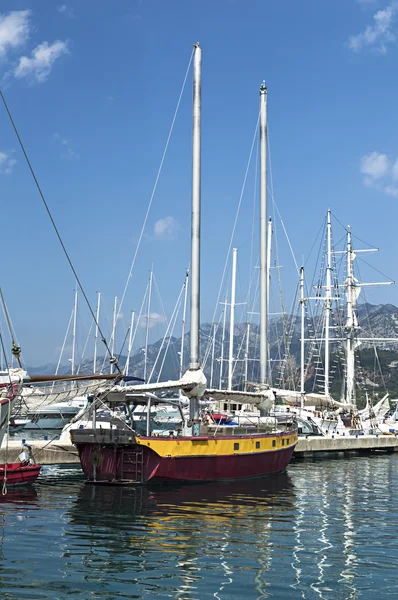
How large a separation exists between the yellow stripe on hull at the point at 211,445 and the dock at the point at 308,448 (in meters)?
7.90

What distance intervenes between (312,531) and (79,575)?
8.02 metres

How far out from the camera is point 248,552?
16.7m

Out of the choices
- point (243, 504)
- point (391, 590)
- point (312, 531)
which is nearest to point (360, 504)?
point (243, 504)

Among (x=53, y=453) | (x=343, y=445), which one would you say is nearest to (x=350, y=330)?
(x=343, y=445)

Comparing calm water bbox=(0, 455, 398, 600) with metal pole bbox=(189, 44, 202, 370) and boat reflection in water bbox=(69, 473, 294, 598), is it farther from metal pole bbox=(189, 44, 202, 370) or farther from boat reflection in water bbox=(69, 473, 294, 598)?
metal pole bbox=(189, 44, 202, 370)

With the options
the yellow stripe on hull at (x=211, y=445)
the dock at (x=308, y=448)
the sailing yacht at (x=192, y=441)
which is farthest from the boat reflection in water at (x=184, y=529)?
the dock at (x=308, y=448)

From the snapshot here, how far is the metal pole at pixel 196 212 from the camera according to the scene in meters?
32.3

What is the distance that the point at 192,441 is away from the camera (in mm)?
28312

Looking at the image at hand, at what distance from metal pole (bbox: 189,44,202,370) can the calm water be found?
23.4 feet

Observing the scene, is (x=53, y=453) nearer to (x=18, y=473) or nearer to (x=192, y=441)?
(x=18, y=473)

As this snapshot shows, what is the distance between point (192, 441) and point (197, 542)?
10.6 meters

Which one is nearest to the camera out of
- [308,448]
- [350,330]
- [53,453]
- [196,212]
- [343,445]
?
[196,212]

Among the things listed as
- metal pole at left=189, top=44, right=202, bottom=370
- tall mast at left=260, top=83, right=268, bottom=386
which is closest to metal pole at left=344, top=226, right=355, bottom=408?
tall mast at left=260, top=83, right=268, bottom=386

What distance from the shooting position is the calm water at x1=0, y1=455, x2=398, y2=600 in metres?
13.6
